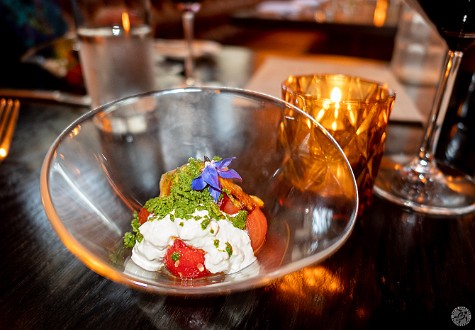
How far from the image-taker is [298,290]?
1.40 feet

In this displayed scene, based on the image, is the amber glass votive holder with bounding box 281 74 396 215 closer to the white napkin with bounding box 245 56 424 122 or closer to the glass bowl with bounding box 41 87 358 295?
the glass bowl with bounding box 41 87 358 295

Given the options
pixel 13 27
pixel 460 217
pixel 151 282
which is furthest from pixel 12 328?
pixel 13 27

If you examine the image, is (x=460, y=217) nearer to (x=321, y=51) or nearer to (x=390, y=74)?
(x=390, y=74)

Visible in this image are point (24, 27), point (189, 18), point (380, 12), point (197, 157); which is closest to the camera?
point (197, 157)

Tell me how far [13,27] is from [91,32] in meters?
0.93

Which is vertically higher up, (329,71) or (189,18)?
(189,18)

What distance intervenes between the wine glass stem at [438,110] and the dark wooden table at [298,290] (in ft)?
0.44

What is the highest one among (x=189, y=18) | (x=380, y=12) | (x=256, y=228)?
(x=189, y=18)

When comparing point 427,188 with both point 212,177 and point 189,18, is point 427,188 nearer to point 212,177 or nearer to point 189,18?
point 212,177

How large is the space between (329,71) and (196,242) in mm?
866

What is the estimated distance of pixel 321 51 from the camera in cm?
213

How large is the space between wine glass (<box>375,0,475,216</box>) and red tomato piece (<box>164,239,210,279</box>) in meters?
0.32

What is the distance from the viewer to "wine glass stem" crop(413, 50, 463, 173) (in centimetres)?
61

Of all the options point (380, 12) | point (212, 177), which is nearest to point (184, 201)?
point (212, 177)
